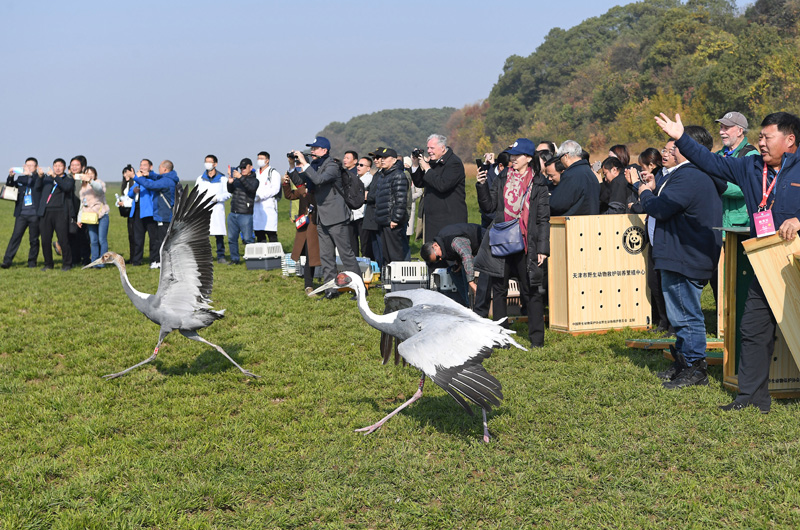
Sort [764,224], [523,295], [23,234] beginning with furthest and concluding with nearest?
[23,234], [523,295], [764,224]

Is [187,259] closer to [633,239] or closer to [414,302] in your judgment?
[414,302]

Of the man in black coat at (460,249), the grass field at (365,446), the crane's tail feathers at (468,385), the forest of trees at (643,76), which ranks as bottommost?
the grass field at (365,446)

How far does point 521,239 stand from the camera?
7.31 m

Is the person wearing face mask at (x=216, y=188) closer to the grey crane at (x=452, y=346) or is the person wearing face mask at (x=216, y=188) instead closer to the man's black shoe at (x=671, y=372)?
the grey crane at (x=452, y=346)

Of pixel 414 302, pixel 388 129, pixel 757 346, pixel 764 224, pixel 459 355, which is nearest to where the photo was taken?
pixel 459 355

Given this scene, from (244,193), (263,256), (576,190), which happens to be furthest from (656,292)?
(244,193)

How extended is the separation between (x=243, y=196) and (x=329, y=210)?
207 inches

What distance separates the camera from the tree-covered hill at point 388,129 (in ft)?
520

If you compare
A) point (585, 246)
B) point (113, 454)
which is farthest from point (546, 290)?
point (113, 454)

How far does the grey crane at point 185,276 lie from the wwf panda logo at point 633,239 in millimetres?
4666

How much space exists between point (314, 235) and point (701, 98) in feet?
115

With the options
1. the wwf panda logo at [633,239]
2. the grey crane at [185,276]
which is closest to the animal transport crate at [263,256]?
the grey crane at [185,276]

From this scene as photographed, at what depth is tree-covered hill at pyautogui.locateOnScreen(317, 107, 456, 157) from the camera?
520ft

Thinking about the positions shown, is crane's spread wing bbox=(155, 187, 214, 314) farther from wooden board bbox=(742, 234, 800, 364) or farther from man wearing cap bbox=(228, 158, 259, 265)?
man wearing cap bbox=(228, 158, 259, 265)
